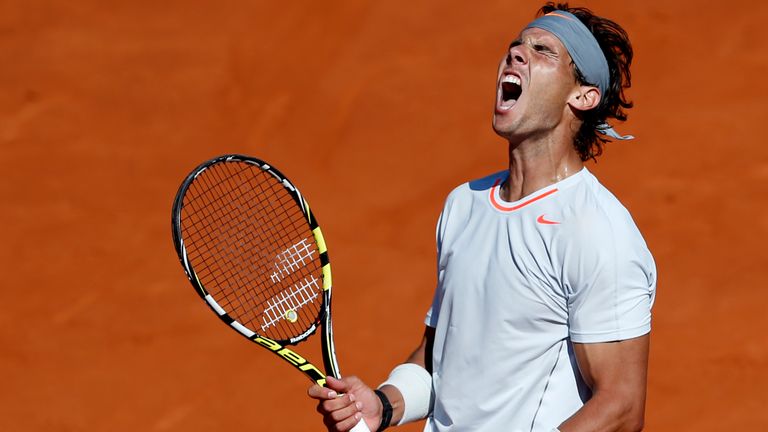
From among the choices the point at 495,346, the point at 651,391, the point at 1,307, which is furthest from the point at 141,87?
the point at 495,346

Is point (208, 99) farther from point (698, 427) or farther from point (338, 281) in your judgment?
point (698, 427)

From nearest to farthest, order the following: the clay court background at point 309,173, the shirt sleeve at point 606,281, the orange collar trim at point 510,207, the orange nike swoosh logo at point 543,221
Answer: the shirt sleeve at point 606,281, the orange nike swoosh logo at point 543,221, the orange collar trim at point 510,207, the clay court background at point 309,173

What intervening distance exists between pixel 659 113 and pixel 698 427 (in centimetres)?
Result: 225

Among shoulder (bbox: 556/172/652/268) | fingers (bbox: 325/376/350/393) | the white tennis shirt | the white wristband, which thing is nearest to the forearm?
the white tennis shirt

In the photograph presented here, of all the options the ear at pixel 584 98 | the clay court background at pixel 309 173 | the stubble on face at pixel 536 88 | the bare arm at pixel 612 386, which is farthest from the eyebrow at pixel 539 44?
the clay court background at pixel 309 173

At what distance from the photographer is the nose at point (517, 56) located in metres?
3.06

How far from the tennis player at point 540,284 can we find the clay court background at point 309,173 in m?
2.97

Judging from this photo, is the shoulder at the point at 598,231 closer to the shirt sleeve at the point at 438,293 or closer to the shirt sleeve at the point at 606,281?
the shirt sleeve at the point at 606,281

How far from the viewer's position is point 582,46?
306 cm

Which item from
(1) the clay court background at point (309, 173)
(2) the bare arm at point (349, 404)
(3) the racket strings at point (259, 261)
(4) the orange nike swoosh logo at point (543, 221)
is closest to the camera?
(4) the orange nike swoosh logo at point (543, 221)

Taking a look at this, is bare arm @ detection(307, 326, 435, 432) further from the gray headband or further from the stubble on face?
the gray headband

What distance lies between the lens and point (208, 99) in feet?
24.6

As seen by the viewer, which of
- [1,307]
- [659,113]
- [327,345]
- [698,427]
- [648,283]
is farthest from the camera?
[659,113]

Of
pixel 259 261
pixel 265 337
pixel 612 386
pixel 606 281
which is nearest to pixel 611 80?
pixel 606 281
